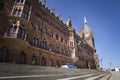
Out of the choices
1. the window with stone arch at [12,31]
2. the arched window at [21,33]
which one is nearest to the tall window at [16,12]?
the window with stone arch at [12,31]

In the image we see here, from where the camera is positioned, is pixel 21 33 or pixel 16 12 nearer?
pixel 21 33

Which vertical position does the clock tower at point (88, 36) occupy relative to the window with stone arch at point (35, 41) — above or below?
above

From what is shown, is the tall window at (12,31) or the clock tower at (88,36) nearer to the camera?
the tall window at (12,31)

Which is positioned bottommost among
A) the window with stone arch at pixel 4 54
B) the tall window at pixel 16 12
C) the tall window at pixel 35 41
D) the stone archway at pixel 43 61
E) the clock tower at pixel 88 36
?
the stone archway at pixel 43 61

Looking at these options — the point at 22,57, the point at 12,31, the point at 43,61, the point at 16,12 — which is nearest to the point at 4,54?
the point at 22,57

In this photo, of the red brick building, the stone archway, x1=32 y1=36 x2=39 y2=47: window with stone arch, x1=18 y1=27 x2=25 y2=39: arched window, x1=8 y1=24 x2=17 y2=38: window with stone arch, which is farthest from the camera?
the stone archway

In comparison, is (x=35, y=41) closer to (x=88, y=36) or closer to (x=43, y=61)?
(x=43, y=61)

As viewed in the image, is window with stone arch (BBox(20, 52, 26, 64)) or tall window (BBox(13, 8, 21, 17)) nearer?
window with stone arch (BBox(20, 52, 26, 64))

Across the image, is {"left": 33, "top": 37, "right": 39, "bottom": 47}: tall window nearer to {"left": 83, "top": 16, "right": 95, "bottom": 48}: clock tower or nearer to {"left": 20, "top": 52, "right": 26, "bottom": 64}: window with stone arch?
{"left": 20, "top": 52, "right": 26, "bottom": 64}: window with stone arch

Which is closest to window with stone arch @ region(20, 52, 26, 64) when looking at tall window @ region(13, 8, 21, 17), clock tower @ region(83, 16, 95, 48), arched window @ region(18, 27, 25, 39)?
arched window @ region(18, 27, 25, 39)

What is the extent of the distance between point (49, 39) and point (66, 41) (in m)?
10.4

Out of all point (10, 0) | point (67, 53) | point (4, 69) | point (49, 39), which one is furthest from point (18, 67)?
point (67, 53)

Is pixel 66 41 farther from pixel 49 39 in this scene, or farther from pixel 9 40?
pixel 9 40

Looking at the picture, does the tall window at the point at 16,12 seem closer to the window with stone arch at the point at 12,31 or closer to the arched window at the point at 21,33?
the window with stone arch at the point at 12,31
